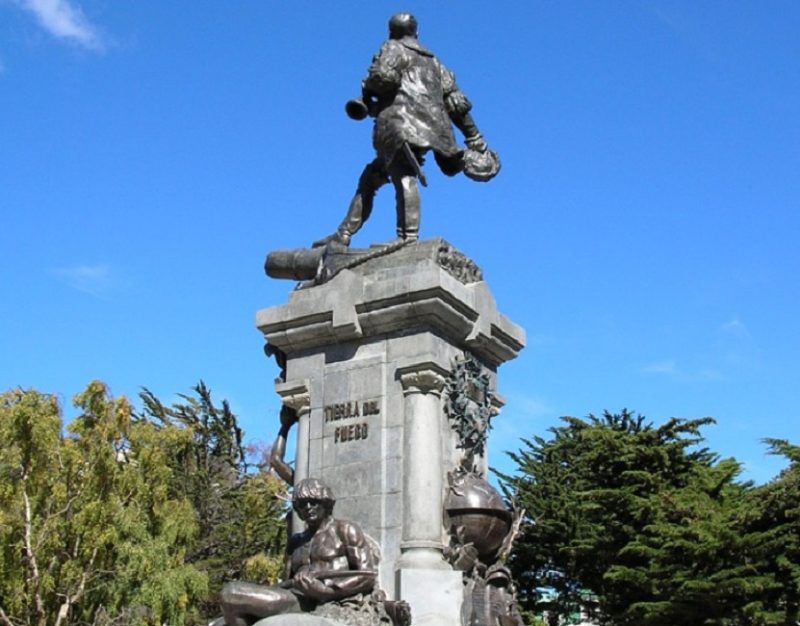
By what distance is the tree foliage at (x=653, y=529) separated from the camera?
83.9ft

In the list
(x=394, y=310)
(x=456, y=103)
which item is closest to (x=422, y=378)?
(x=394, y=310)

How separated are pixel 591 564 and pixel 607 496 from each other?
2882 millimetres

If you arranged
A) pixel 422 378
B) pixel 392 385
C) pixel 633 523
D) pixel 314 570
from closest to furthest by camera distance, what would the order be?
pixel 314 570 → pixel 422 378 → pixel 392 385 → pixel 633 523

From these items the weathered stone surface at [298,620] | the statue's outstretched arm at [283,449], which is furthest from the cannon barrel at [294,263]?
the weathered stone surface at [298,620]

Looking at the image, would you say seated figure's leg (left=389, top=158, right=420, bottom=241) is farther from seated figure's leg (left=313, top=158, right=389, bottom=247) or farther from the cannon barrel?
the cannon barrel

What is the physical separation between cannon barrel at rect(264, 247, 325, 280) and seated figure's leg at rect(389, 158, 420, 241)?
0.92 m

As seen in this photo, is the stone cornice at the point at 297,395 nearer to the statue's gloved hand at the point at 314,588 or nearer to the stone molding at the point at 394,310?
the stone molding at the point at 394,310

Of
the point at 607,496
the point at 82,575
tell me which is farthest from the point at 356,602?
the point at 607,496

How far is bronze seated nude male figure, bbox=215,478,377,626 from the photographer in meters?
8.60

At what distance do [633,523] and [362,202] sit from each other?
70.0 feet

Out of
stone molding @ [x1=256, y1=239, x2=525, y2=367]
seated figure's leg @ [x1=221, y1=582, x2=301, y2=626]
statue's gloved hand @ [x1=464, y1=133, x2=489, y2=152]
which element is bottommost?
seated figure's leg @ [x1=221, y1=582, x2=301, y2=626]

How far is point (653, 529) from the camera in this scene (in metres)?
27.5

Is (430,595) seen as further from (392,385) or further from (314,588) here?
(392,385)

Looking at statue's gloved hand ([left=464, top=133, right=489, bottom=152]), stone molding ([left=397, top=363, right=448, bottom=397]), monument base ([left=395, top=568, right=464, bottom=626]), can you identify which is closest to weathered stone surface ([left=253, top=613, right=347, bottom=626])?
monument base ([left=395, top=568, right=464, bottom=626])
